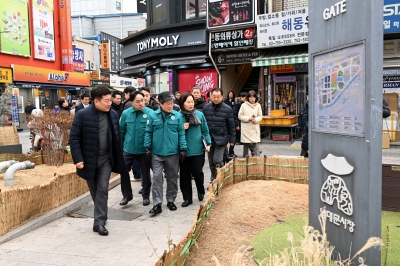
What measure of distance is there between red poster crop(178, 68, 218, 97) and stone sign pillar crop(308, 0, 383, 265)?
12.4 m

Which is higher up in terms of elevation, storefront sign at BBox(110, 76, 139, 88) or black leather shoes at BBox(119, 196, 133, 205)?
storefront sign at BBox(110, 76, 139, 88)

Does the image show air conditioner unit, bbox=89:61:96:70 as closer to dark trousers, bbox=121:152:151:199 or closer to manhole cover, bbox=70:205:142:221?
dark trousers, bbox=121:152:151:199

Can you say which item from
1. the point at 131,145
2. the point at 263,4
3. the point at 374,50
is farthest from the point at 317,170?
the point at 263,4

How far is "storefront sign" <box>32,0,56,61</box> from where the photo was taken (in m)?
26.8

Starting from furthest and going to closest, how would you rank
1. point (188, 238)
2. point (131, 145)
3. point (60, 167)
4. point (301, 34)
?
point (301, 34)
point (60, 167)
point (131, 145)
point (188, 238)

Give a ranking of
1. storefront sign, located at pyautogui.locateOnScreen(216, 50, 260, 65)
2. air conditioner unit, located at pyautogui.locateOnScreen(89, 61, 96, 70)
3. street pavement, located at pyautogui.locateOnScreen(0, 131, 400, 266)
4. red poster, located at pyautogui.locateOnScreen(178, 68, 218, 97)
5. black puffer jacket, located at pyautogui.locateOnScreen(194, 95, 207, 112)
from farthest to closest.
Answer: air conditioner unit, located at pyautogui.locateOnScreen(89, 61, 96, 70) → red poster, located at pyautogui.locateOnScreen(178, 68, 218, 97) → storefront sign, located at pyautogui.locateOnScreen(216, 50, 260, 65) → black puffer jacket, located at pyautogui.locateOnScreen(194, 95, 207, 112) → street pavement, located at pyautogui.locateOnScreen(0, 131, 400, 266)

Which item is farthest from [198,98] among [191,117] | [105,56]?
[105,56]

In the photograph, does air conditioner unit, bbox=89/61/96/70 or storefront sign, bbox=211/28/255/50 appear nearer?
storefront sign, bbox=211/28/255/50

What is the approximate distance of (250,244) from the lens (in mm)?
4008

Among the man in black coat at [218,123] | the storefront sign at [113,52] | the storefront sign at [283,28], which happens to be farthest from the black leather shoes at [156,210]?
the storefront sign at [113,52]

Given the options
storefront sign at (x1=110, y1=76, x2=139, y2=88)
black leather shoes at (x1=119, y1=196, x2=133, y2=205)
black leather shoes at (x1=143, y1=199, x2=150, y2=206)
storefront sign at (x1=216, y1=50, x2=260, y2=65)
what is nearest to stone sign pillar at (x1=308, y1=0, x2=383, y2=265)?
black leather shoes at (x1=143, y1=199, x2=150, y2=206)

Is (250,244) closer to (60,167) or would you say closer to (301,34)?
(60,167)

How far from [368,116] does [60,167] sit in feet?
22.0

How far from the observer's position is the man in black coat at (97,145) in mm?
4660
